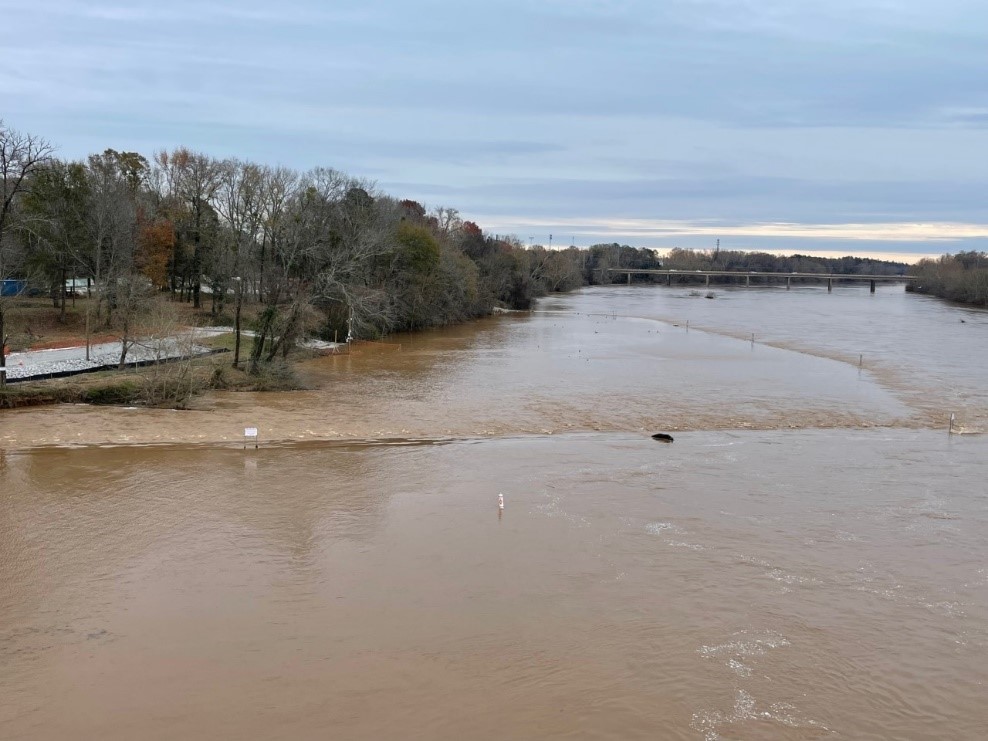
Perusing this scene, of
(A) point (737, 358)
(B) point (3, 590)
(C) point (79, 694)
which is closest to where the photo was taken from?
(C) point (79, 694)

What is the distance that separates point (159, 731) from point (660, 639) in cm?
654

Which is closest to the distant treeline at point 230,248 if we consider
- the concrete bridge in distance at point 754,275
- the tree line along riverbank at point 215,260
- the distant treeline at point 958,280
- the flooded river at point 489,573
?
the tree line along riverbank at point 215,260

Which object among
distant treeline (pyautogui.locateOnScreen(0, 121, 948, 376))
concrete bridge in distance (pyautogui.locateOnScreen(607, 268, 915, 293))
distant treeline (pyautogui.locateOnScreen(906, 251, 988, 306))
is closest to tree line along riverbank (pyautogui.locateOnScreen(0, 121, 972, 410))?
distant treeline (pyautogui.locateOnScreen(0, 121, 948, 376))

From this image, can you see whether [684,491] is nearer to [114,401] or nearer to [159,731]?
[159,731]

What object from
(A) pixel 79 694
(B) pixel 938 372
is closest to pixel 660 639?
(A) pixel 79 694

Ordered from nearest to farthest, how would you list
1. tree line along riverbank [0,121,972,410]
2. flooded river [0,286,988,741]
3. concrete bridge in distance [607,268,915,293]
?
flooded river [0,286,988,741]
tree line along riverbank [0,121,972,410]
concrete bridge in distance [607,268,915,293]

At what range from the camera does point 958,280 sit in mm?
103875

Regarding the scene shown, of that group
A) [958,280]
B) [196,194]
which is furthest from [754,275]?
[196,194]

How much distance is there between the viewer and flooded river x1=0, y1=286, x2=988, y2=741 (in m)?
9.52

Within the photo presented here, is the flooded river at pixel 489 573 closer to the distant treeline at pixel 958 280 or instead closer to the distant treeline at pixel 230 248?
the distant treeline at pixel 230 248

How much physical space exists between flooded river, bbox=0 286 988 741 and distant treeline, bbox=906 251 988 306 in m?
83.5

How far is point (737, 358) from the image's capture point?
43.1 m

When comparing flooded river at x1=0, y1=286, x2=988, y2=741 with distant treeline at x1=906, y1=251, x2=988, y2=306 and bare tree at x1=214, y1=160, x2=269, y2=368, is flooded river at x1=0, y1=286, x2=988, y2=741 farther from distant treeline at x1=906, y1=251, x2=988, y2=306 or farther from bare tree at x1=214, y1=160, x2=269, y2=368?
distant treeline at x1=906, y1=251, x2=988, y2=306

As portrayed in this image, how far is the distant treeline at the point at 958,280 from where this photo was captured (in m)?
97.2
